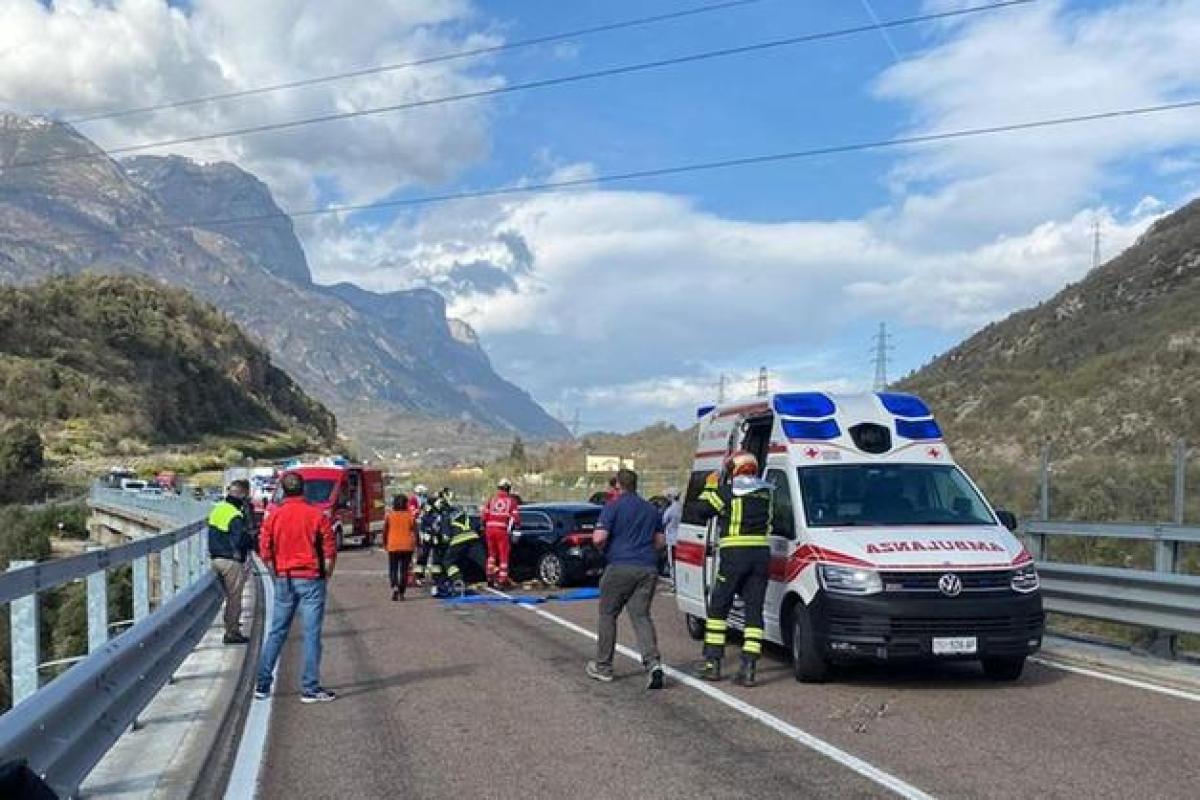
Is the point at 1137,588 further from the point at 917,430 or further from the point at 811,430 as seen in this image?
the point at 811,430

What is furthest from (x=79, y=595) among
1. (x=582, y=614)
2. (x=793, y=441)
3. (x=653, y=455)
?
(x=653, y=455)

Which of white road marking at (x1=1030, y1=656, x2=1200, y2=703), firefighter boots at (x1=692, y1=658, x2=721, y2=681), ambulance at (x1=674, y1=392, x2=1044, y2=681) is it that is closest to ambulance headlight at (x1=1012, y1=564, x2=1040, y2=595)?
ambulance at (x1=674, y1=392, x2=1044, y2=681)

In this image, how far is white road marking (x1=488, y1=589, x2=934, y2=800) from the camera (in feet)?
24.0

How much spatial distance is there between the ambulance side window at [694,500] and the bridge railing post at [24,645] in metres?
7.53

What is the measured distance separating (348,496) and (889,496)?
2873 cm

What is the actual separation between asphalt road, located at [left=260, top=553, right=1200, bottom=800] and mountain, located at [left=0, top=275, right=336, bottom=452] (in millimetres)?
94201

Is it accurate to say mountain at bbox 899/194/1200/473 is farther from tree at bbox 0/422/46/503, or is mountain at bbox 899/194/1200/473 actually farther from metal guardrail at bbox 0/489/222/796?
tree at bbox 0/422/46/503

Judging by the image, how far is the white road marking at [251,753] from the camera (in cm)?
751

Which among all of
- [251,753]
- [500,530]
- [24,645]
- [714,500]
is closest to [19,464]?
[500,530]

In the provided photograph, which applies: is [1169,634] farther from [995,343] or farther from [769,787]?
[995,343]

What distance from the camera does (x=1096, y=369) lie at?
1726 inches

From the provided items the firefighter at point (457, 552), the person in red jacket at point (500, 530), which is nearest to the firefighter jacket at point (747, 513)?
the firefighter at point (457, 552)

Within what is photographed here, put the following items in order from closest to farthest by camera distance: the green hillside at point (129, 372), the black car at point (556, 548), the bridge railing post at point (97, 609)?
the bridge railing post at point (97, 609), the black car at point (556, 548), the green hillside at point (129, 372)

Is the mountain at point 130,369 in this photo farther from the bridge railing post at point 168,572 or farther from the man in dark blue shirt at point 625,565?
the man in dark blue shirt at point 625,565
